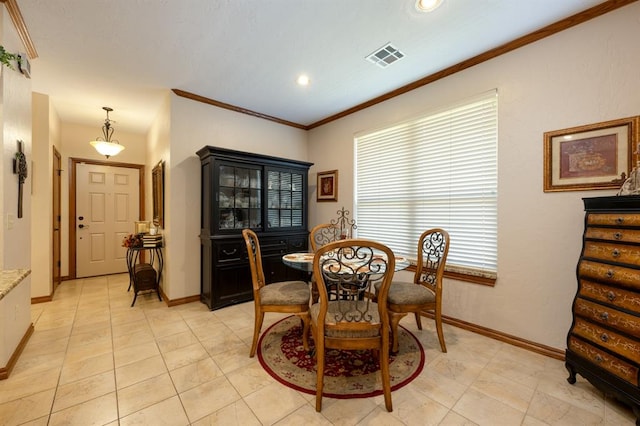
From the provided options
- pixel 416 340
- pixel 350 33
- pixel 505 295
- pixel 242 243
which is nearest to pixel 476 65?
pixel 350 33

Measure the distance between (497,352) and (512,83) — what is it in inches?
95.2

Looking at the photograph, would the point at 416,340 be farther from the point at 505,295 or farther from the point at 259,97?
the point at 259,97

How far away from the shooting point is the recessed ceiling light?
6.26 feet

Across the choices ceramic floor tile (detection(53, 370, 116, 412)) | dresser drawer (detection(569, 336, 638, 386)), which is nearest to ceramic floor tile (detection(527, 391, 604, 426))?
dresser drawer (detection(569, 336, 638, 386))

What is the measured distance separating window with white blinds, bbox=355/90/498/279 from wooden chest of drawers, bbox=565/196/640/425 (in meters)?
0.78

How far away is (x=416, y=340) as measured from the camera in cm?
246

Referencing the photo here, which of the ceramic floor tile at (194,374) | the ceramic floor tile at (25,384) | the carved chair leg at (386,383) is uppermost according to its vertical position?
the carved chair leg at (386,383)

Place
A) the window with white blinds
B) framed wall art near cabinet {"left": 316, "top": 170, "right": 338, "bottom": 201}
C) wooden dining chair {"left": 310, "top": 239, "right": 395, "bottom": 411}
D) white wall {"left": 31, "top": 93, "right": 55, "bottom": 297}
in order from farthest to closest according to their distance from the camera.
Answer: framed wall art near cabinet {"left": 316, "top": 170, "right": 338, "bottom": 201} < white wall {"left": 31, "top": 93, "right": 55, "bottom": 297} < the window with white blinds < wooden dining chair {"left": 310, "top": 239, "right": 395, "bottom": 411}

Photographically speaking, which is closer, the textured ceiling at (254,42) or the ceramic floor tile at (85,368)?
the ceramic floor tile at (85,368)

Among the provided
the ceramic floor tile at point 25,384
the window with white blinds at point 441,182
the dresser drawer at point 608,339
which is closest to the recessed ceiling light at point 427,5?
the window with white blinds at point 441,182

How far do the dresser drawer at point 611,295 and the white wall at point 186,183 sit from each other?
3.87 m

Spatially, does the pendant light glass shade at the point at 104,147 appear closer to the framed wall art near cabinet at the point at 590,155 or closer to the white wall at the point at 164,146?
the white wall at the point at 164,146

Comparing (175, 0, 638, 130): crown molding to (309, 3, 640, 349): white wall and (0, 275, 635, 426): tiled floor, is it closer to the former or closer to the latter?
(309, 3, 640, 349): white wall

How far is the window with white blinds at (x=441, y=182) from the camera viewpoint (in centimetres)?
258
